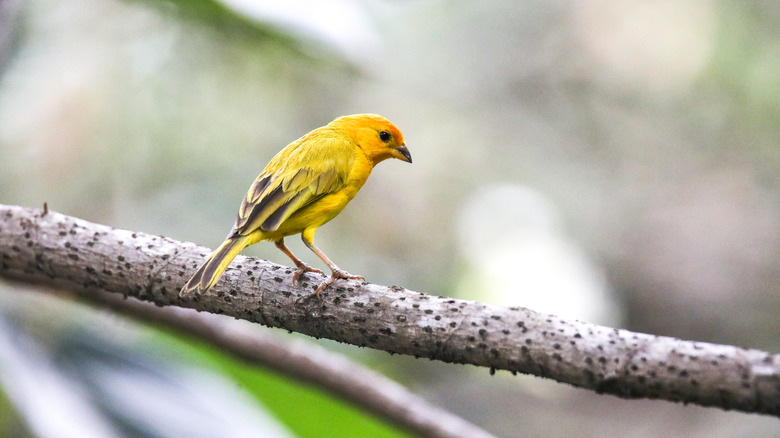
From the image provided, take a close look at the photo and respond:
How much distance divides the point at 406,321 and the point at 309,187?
4.38ft

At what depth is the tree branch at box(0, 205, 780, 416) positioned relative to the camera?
1.95m

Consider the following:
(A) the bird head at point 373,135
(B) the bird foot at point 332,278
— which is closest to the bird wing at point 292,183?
(A) the bird head at point 373,135

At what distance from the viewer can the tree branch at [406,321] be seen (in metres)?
1.95

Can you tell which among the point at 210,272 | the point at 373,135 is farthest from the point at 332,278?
the point at 373,135

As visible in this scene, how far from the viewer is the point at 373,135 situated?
439 cm

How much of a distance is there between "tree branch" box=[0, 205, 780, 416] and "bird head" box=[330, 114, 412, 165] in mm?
1405

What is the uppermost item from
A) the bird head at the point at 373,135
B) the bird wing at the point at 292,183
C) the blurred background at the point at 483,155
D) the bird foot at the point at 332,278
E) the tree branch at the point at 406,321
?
the blurred background at the point at 483,155

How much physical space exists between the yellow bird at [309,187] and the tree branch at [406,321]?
0.52ft

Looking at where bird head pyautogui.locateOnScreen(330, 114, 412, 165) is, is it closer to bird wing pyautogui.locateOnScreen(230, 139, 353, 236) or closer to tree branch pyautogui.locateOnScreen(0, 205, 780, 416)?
bird wing pyautogui.locateOnScreen(230, 139, 353, 236)

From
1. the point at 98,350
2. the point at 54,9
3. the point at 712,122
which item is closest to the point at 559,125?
the point at 712,122

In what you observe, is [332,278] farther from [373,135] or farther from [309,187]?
[373,135]

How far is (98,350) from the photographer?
408 cm

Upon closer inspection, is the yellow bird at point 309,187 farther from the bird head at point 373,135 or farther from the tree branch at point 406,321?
the tree branch at point 406,321

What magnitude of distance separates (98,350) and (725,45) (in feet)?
33.0
